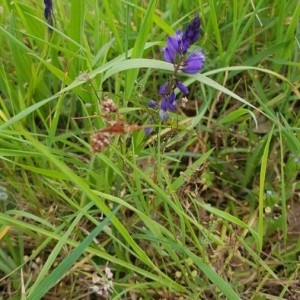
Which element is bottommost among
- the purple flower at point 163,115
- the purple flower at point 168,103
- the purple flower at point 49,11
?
the purple flower at point 163,115

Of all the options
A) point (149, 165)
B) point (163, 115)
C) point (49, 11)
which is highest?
point (49, 11)

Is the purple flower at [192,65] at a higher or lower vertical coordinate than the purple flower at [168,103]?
higher

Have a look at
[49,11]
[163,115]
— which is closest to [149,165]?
[163,115]

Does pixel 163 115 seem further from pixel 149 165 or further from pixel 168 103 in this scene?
pixel 149 165

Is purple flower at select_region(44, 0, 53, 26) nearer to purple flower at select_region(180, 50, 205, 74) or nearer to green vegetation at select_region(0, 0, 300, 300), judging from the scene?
green vegetation at select_region(0, 0, 300, 300)

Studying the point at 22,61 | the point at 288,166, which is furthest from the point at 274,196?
the point at 22,61

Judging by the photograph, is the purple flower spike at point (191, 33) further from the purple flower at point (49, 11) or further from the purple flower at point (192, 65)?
the purple flower at point (49, 11)

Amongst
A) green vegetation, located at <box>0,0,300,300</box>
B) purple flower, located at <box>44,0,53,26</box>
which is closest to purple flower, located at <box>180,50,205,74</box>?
green vegetation, located at <box>0,0,300,300</box>

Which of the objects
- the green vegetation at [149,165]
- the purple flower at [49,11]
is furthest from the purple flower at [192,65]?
the purple flower at [49,11]

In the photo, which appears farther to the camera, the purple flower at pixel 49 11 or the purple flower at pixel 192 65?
the purple flower at pixel 49 11
